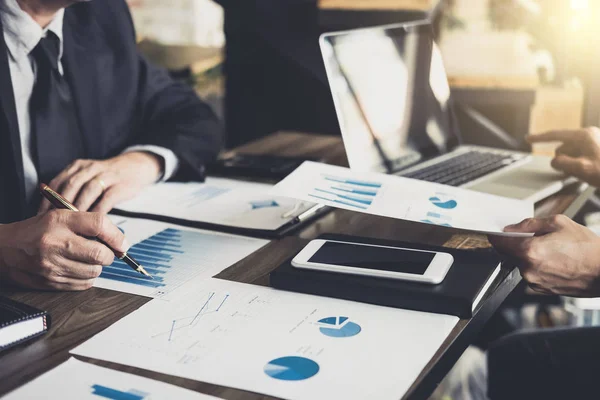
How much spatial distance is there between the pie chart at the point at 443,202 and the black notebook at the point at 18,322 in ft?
1.84

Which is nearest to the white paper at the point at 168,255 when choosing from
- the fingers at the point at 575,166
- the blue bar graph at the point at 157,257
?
the blue bar graph at the point at 157,257

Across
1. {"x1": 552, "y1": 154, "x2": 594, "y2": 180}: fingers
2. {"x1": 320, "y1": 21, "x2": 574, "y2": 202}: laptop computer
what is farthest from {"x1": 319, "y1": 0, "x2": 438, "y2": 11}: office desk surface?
{"x1": 552, "y1": 154, "x2": 594, "y2": 180}: fingers

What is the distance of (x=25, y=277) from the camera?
0.85 m

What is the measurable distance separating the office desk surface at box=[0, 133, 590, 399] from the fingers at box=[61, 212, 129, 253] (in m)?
0.07

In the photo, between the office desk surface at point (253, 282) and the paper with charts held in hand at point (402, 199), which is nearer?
the office desk surface at point (253, 282)

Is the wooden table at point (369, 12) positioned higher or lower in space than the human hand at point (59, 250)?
higher

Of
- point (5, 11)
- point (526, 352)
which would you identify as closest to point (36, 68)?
point (5, 11)

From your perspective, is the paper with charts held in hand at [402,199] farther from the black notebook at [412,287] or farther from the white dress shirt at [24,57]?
the white dress shirt at [24,57]

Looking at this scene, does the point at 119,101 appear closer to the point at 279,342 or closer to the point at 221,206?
the point at 221,206

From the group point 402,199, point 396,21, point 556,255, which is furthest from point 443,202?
point 396,21

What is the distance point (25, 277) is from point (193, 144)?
2.07ft

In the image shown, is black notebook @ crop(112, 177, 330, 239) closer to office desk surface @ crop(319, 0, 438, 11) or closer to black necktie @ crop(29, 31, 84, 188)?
black necktie @ crop(29, 31, 84, 188)

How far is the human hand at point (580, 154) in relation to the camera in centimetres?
135

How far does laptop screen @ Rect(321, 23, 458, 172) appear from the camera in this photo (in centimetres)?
128
